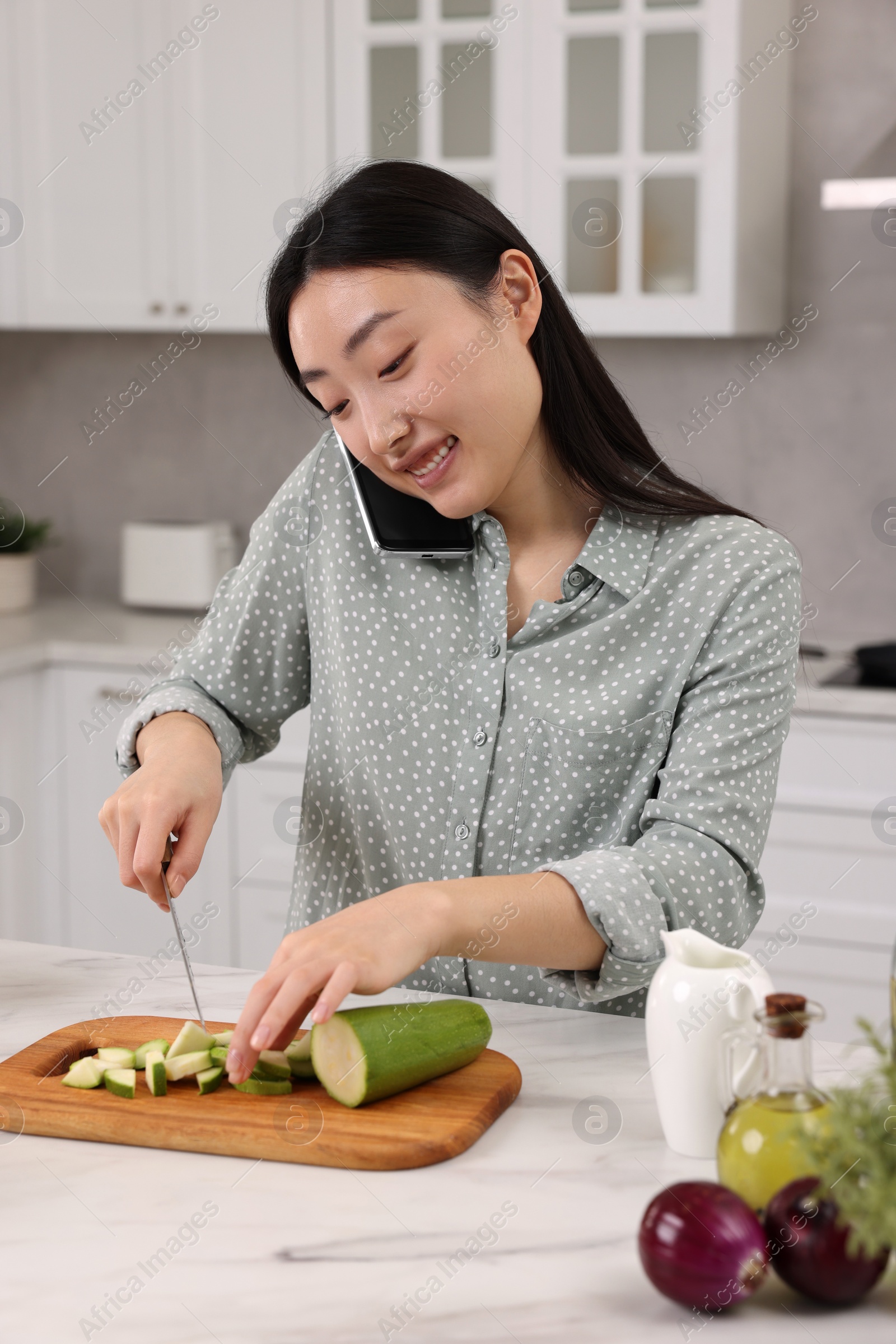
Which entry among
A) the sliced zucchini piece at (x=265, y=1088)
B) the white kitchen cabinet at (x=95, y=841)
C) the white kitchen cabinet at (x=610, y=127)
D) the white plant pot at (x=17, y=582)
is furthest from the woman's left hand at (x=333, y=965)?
the white plant pot at (x=17, y=582)

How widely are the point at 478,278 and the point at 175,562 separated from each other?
1898 mm

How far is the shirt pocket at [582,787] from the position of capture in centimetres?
131

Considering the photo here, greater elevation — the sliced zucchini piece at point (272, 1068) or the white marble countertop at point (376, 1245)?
the white marble countertop at point (376, 1245)

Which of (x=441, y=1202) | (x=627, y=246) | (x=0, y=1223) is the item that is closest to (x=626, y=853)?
(x=441, y=1202)

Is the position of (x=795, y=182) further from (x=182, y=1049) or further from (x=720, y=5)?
(x=182, y=1049)

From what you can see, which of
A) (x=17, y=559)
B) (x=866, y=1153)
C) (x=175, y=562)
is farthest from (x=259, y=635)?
(x=17, y=559)

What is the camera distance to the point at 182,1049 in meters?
1.04

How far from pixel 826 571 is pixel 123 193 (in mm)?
1608

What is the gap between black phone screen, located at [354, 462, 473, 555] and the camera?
4.61 ft

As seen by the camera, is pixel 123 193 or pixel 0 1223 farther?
pixel 123 193

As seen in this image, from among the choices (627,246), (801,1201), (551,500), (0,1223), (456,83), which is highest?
(456,83)

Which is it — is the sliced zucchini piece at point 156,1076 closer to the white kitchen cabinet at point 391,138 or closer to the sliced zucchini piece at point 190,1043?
the sliced zucchini piece at point 190,1043

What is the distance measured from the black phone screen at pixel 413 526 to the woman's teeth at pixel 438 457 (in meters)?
0.11

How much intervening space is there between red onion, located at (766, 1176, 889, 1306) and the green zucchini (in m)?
0.32
